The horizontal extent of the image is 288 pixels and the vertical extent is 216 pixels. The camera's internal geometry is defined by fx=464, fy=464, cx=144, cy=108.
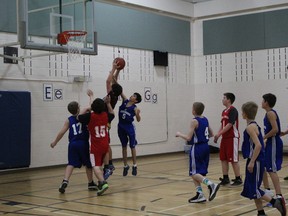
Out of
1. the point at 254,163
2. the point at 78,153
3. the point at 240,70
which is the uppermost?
the point at 240,70

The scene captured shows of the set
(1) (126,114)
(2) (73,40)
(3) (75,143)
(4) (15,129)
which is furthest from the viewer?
(4) (15,129)

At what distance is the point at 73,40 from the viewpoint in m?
10.3

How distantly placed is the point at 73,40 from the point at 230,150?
172 inches

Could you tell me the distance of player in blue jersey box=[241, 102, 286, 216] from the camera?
5.36m

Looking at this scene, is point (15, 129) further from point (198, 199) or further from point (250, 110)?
point (250, 110)

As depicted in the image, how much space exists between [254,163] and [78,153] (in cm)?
339

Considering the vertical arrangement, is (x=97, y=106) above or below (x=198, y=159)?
above

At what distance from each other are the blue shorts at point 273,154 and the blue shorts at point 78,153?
2.99 m

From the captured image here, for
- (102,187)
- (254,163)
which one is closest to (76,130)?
(102,187)

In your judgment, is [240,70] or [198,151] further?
[240,70]

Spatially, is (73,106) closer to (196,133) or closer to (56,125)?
(196,133)

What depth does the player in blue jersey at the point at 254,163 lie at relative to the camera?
5.36 metres

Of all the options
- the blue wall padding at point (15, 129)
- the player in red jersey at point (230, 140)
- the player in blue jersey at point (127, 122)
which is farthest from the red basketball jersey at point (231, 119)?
the blue wall padding at point (15, 129)

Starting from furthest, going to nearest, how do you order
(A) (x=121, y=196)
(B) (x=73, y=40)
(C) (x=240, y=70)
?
(C) (x=240, y=70) → (B) (x=73, y=40) → (A) (x=121, y=196)
